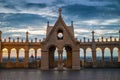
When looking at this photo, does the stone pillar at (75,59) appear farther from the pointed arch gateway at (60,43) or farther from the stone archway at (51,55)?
the stone archway at (51,55)

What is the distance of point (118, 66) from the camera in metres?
61.5

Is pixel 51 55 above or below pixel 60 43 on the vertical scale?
below

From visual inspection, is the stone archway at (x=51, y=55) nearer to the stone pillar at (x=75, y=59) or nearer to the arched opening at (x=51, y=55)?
the arched opening at (x=51, y=55)

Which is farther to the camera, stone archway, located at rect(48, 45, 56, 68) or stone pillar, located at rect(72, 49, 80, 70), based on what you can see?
stone archway, located at rect(48, 45, 56, 68)

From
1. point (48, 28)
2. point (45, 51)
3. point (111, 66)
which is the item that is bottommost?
point (111, 66)

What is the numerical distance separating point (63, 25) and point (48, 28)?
511cm

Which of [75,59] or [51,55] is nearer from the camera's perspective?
[75,59]

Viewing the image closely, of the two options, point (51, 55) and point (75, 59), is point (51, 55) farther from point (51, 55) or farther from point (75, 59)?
point (75, 59)

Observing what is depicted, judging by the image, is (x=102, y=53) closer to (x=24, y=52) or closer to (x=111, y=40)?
(x=111, y=40)

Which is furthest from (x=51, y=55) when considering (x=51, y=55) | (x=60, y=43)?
(x=60, y=43)

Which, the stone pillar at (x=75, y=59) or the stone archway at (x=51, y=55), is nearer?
the stone pillar at (x=75, y=59)

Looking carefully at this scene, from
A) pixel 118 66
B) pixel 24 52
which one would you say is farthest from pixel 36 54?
pixel 118 66

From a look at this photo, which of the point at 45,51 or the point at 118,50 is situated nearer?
the point at 45,51

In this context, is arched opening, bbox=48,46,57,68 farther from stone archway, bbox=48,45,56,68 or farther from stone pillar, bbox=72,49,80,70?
stone pillar, bbox=72,49,80,70
